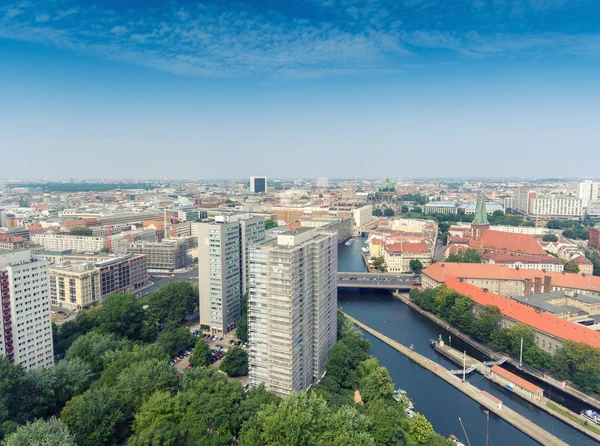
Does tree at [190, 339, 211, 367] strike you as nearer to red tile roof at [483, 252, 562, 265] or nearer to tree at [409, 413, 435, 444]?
tree at [409, 413, 435, 444]

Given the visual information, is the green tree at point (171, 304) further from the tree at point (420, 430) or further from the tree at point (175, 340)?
the tree at point (420, 430)

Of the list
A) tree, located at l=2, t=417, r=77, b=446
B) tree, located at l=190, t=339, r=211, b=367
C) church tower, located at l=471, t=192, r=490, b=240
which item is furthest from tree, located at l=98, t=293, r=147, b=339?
church tower, located at l=471, t=192, r=490, b=240

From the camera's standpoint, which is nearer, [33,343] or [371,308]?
[33,343]

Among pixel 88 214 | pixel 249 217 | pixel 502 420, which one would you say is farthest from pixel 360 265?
pixel 88 214

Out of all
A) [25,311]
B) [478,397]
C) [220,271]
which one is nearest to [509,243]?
[478,397]

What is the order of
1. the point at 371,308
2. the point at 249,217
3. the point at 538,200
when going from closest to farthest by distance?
the point at 249,217
the point at 371,308
the point at 538,200

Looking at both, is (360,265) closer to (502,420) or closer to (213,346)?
(213,346)
